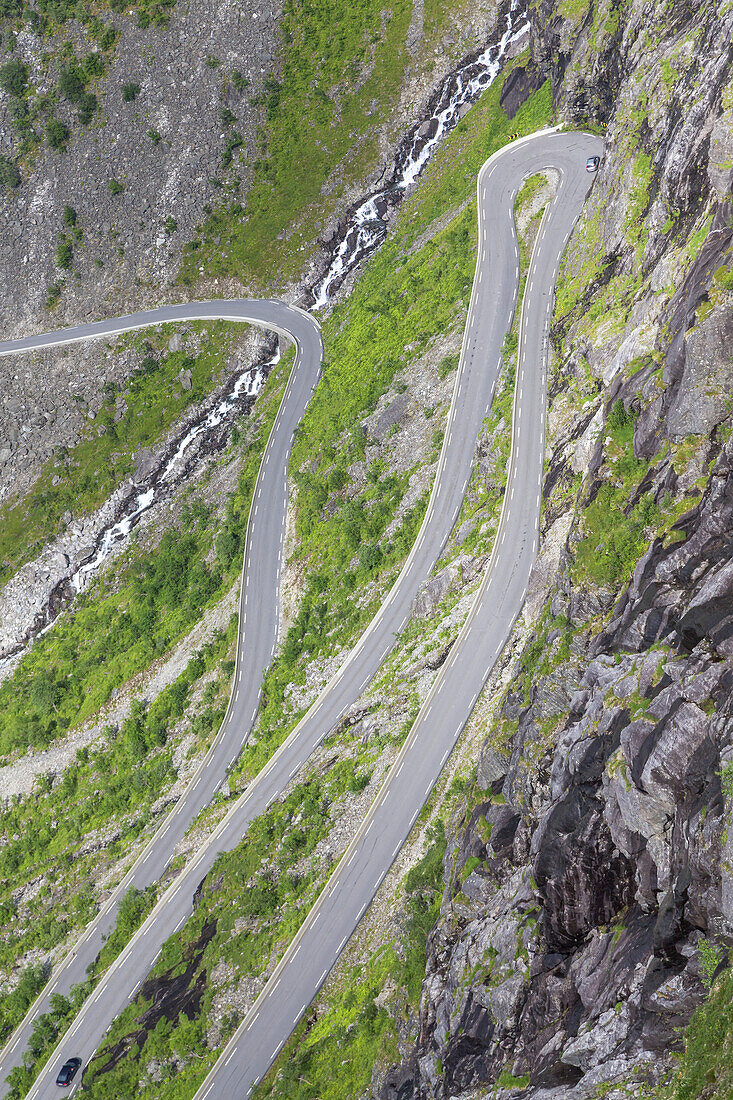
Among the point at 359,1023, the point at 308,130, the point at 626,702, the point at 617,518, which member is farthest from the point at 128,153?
the point at 359,1023

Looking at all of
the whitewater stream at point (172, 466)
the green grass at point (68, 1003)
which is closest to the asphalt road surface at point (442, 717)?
the green grass at point (68, 1003)

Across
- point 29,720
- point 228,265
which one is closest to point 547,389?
point 228,265

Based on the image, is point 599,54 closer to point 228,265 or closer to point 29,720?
point 228,265

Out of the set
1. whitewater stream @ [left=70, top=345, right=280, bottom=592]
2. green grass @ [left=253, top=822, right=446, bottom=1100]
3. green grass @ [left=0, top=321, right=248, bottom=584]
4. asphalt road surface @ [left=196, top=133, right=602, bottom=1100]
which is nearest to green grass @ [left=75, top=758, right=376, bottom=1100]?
asphalt road surface @ [left=196, top=133, right=602, bottom=1100]

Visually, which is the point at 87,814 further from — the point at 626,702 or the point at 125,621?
the point at 626,702

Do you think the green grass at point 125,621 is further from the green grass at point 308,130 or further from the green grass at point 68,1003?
the green grass at point 308,130
